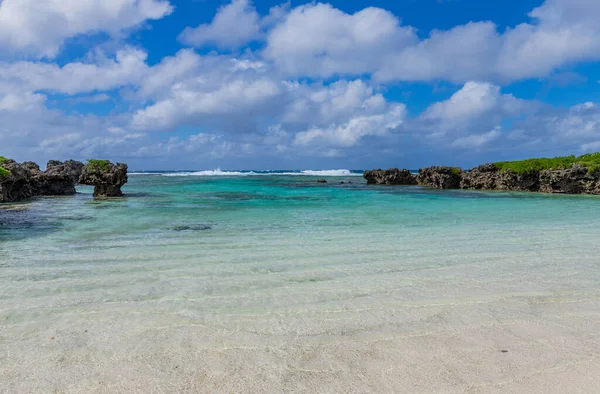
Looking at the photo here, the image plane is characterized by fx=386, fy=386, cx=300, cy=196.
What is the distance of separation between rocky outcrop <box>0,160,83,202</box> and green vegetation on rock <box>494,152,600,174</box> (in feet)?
129

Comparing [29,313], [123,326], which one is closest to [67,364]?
[123,326]

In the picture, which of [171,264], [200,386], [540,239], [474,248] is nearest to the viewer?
[200,386]

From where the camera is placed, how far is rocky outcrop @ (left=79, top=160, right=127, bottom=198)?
85.1 feet

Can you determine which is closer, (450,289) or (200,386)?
(200,386)

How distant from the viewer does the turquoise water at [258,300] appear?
3643mm

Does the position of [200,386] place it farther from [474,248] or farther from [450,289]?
[474,248]

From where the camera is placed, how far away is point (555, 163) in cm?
3556

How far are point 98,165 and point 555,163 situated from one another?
38.4 meters

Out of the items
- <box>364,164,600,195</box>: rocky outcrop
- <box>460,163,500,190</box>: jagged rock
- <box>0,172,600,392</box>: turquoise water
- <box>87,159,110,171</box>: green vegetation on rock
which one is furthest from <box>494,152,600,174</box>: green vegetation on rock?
<box>87,159,110,171</box>: green vegetation on rock

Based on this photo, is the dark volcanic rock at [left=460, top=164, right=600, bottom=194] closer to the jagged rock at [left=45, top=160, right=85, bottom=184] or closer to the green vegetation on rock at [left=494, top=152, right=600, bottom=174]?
the green vegetation on rock at [left=494, top=152, right=600, bottom=174]

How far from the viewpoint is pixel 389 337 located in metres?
4.29

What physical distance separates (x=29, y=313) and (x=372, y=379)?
14.4ft

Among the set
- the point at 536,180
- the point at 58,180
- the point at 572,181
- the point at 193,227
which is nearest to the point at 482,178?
the point at 536,180

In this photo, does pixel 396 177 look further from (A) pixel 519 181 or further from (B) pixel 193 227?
(B) pixel 193 227
